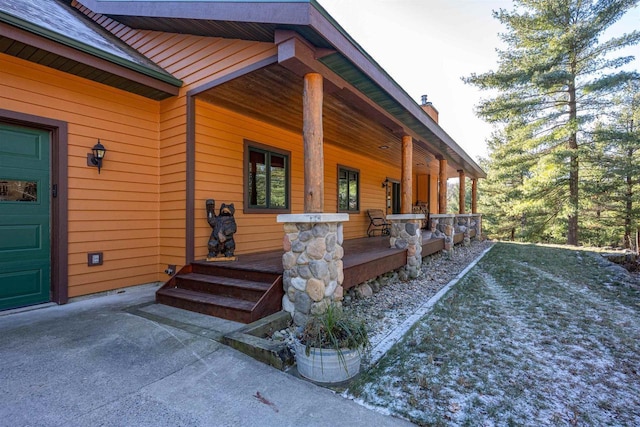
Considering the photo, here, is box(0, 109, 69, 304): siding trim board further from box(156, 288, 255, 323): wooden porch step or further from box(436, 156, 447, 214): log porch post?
box(436, 156, 447, 214): log porch post

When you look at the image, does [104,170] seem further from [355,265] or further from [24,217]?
[355,265]

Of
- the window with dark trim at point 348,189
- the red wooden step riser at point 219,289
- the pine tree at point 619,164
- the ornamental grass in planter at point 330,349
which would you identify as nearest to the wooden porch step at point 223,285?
the red wooden step riser at point 219,289

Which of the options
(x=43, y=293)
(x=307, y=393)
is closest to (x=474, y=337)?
(x=307, y=393)

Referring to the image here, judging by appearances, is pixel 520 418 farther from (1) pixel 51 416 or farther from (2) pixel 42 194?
(2) pixel 42 194

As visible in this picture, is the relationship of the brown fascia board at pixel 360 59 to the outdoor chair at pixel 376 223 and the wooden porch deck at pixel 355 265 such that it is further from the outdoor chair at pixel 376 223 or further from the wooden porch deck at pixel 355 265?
the outdoor chair at pixel 376 223

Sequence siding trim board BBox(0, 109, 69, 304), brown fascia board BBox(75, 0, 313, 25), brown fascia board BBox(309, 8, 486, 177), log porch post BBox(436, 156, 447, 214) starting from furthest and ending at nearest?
log porch post BBox(436, 156, 447, 214), siding trim board BBox(0, 109, 69, 304), brown fascia board BBox(309, 8, 486, 177), brown fascia board BBox(75, 0, 313, 25)

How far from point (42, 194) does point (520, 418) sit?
4931mm

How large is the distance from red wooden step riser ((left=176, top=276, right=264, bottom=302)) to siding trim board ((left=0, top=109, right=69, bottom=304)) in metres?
1.28

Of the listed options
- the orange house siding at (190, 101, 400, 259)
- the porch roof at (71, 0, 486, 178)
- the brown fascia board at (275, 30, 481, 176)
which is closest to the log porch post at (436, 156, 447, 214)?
the porch roof at (71, 0, 486, 178)

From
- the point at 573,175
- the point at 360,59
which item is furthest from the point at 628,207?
the point at 360,59

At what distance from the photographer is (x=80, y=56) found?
3.54 metres

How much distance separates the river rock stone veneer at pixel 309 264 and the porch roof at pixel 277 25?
5.59 feet

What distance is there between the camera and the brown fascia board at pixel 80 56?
10.1 ft

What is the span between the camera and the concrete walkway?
1.80 metres
